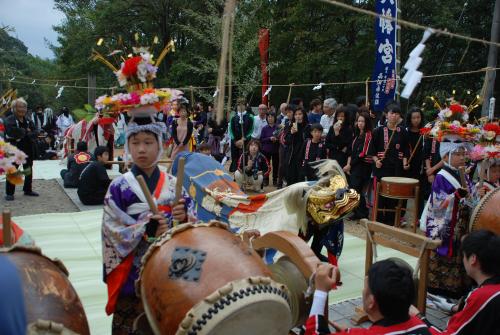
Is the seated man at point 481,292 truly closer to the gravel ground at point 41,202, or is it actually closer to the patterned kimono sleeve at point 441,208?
the patterned kimono sleeve at point 441,208

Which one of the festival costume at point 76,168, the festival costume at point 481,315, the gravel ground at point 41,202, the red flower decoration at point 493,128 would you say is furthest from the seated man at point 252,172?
the festival costume at point 481,315

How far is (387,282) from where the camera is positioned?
5.35 ft

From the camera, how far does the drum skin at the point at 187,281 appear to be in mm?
1620

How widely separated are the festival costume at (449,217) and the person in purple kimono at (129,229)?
2.45 m

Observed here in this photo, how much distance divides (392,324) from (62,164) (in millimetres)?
10913

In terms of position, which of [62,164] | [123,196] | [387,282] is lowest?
[62,164]

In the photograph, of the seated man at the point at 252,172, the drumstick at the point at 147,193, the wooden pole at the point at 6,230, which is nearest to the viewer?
the wooden pole at the point at 6,230

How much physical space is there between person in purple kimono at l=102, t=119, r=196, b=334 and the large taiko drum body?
37 centimetres

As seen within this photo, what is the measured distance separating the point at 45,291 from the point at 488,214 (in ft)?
10.3

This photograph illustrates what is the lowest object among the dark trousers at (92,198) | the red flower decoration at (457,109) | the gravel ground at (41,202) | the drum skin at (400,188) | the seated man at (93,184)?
the gravel ground at (41,202)

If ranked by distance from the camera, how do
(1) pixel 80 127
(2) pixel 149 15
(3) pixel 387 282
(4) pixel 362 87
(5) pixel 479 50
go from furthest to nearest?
(2) pixel 149 15, (4) pixel 362 87, (5) pixel 479 50, (1) pixel 80 127, (3) pixel 387 282

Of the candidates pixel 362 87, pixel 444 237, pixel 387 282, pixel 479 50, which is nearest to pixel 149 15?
pixel 362 87

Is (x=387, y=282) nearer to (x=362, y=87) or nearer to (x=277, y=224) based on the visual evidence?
(x=277, y=224)

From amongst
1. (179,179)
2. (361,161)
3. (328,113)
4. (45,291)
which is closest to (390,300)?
(179,179)
